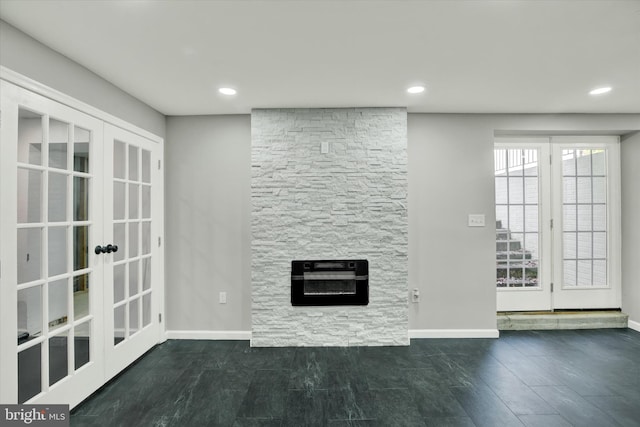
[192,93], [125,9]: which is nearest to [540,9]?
[125,9]

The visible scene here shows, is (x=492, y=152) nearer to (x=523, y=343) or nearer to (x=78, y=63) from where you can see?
(x=523, y=343)

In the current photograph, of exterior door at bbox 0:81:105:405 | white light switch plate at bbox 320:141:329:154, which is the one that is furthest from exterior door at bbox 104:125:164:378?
white light switch plate at bbox 320:141:329:154

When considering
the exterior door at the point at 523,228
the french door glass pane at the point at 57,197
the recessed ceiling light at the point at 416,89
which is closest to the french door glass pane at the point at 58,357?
the french door glass pane at the point at 57,197

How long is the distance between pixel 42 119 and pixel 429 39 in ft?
8.04

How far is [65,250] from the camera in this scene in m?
2.17

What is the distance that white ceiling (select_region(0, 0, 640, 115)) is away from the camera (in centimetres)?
170

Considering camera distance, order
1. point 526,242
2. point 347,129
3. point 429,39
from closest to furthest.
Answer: point 429,39, point 347,129, point 526,242

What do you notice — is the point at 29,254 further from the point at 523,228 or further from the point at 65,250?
the point at 523,228

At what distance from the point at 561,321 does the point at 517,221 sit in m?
1.21

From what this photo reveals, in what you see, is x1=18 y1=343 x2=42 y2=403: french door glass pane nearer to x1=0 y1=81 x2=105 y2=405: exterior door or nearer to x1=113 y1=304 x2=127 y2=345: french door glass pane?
x1=0 y1=81 x2=105 y2=405: exterior door

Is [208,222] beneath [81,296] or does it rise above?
above

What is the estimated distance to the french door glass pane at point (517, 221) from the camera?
12.5ft

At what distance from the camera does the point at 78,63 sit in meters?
2.28

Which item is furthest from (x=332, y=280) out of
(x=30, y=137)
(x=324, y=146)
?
(x=30, y=137)
